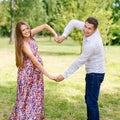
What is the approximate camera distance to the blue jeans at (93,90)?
5.27 m

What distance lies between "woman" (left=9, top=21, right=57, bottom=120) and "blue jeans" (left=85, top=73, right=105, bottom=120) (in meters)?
0.62

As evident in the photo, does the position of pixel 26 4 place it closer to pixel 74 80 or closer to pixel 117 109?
pixel 74 80

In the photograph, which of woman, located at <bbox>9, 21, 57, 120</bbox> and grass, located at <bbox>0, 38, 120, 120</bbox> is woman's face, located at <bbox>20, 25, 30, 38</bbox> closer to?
woman, located at <bbox>9, 21, 57, 120</bbox>

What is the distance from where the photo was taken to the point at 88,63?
5.27 meters

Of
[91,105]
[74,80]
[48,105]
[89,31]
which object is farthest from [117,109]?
[74,80]

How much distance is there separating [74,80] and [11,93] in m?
3.08

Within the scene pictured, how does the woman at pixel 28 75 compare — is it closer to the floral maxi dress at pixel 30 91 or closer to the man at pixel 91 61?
the floral maxi dress at pixel 30 91

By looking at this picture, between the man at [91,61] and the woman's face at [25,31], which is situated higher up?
the woman's face at [25,31]

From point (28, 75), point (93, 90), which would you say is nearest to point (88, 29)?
point (93, 90)

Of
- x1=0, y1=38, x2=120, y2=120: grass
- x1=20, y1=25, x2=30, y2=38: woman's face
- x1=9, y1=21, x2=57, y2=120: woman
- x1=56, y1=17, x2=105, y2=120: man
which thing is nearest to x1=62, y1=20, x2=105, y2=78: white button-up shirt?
x1=56, y1=17, x2=105, y2=120: man

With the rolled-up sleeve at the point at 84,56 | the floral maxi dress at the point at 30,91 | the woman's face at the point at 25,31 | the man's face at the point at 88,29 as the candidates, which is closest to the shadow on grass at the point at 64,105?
the floral maxi dress at the point at 30,91

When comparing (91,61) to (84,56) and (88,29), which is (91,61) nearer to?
(84,56)

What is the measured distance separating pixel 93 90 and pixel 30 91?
1.06 meters

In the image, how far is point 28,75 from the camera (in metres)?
5.59
